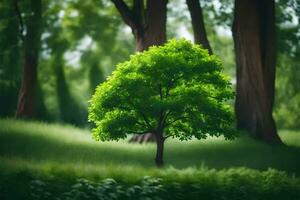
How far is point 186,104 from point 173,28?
→ 22303 mm

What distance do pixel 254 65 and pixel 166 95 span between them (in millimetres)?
6191

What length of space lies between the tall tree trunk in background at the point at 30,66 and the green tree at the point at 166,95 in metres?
10.2

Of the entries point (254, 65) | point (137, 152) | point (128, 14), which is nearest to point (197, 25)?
point (254, 65)

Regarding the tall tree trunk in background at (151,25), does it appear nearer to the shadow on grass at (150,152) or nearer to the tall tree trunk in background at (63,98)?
the shadow on grass at (150,152)

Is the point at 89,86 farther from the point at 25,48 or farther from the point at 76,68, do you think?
the point at 25,48

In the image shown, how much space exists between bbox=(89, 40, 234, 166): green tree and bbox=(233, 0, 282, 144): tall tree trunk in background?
503 centimetres

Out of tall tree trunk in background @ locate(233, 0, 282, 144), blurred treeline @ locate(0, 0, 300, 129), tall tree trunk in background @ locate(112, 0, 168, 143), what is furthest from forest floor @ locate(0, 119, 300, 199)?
blurred treeline @ locate(0, 0, 300, 129)

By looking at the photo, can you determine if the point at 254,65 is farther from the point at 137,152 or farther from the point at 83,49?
the point at 83,49

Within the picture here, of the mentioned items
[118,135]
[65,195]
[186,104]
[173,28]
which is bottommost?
[65,195]

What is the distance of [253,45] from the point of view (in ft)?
65.4

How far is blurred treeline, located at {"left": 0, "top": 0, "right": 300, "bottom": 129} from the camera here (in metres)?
26.3

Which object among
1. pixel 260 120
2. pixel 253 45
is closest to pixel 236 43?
pixel 253 45

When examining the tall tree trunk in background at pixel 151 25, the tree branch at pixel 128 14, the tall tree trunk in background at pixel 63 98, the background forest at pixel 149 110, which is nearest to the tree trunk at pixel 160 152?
the background forest at pixel 149 110

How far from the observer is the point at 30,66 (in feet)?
80.1
